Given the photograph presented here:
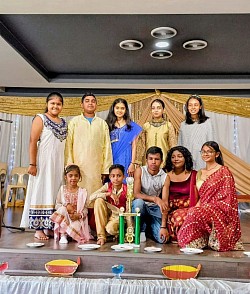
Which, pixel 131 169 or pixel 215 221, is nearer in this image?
pixel 215 221

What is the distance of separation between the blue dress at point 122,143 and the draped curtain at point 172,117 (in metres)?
2.16

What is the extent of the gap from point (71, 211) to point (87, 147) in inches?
25.8

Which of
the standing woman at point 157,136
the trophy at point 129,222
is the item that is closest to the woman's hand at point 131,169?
the standing woman at point 157,136

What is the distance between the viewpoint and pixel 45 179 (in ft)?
11.1

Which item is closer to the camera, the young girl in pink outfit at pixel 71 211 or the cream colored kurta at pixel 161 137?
the young girl in pink outfit at pixel 71 211

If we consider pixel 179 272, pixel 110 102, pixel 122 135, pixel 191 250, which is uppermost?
pixel 110 102

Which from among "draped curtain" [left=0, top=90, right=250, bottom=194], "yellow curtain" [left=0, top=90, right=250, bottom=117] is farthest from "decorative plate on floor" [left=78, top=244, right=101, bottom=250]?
"yellow curtain" [left=0, top=90, right=250, bottom=117]

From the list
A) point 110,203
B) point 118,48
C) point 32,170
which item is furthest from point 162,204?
point 118,48

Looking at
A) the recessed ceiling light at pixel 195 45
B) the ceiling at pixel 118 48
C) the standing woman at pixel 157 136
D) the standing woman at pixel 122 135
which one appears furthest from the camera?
the recessed ceiling light at pixel 195 45

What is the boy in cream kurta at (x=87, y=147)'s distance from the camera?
11.8ft

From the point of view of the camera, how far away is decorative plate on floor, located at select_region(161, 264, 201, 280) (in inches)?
97.9

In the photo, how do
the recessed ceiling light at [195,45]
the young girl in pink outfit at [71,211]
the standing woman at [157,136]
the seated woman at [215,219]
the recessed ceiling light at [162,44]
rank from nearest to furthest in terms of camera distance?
the seated woman at [215,219] < the young girl in pink outfit at [71,211] < the standing woman at [157,136] < the recessed ceiling light at [195,45] < the recessed ceiling light at [162,44]

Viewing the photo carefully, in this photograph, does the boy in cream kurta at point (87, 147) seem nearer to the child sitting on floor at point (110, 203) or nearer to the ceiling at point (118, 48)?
the child sitting on floor at point (110, 203)

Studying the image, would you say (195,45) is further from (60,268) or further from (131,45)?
(60,268)
